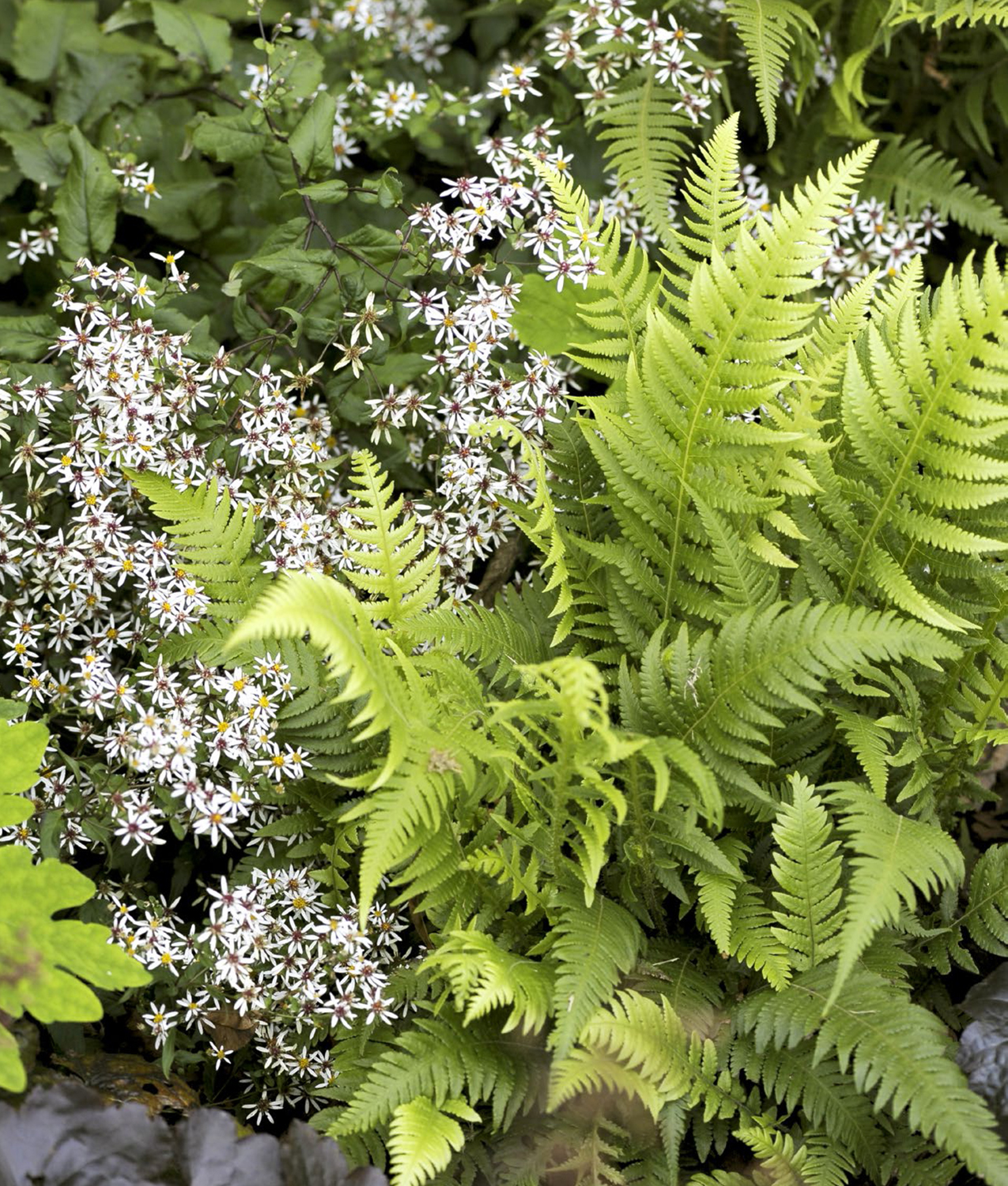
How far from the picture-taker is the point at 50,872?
171 cm

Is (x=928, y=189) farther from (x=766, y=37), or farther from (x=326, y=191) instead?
(x=326, y=191)

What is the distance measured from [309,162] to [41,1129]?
1873mm

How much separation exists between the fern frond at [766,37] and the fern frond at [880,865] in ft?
4.67

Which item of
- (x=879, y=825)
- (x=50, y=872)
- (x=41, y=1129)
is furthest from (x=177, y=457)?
(x=879, y=825)

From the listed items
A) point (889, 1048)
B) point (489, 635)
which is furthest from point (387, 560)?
point (889, 1048)

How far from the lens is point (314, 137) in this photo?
2.43 metres

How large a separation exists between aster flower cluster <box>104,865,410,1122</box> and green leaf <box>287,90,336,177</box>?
1453 millimetres

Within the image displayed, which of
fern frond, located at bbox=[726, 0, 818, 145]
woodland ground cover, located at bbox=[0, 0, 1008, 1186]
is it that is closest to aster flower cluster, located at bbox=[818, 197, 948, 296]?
woodland ground cover, located at bbox=[0, 0, 1008, 1186]

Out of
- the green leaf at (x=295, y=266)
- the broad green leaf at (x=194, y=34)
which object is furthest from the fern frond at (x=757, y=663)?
the broad green leaf at (x=194, y=34)

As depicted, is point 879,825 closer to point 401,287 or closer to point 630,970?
point 630,970

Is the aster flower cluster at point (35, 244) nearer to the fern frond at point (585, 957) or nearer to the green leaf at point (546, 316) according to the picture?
the green leaf at point (546, 316)

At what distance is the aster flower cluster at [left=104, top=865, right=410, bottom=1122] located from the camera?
1.97m

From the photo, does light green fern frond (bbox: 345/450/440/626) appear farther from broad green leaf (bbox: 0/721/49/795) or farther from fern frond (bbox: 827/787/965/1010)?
fern frond (bbox: 827/787/965/1010)

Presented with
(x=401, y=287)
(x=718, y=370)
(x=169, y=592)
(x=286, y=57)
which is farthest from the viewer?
(x=286, y=57)
